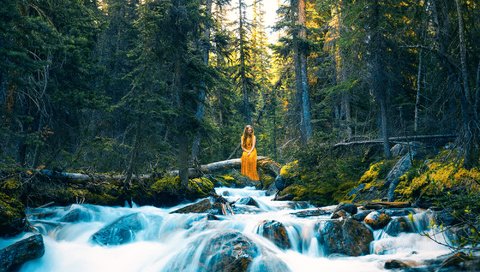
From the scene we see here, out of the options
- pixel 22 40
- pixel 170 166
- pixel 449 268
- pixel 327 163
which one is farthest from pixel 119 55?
pixel 449 268

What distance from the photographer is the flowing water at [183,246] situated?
7863 millimetres

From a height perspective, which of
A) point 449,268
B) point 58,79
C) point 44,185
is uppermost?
point 58,79

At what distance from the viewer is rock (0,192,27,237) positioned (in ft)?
26.1

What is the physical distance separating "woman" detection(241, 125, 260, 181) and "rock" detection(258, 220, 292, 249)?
978 cm

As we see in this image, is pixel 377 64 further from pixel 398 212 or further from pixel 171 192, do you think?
pixel 171 192

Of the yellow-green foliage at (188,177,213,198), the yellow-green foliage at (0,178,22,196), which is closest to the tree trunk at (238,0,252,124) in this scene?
the yellow-green foliage at (188,177,213,198)

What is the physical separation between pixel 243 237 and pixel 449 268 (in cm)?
384

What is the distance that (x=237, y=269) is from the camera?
23.4 ft

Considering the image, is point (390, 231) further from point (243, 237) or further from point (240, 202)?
point (240, 202)

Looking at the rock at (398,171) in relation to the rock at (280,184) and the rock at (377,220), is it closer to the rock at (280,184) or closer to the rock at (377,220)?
the rock at (377,220)

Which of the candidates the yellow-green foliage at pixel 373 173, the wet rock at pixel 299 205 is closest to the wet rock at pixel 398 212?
the yellow-green foliage at pixel 373 173

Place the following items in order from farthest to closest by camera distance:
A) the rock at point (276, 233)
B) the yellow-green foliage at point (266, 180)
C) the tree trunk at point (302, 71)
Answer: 1. the tree trunk at point (302, 71)
2. the yellow-green foliage at point (266, 180)
3. the rock at point (276, 233)

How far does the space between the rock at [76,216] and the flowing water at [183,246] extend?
0.03 meters

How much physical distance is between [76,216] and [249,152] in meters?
9.89
